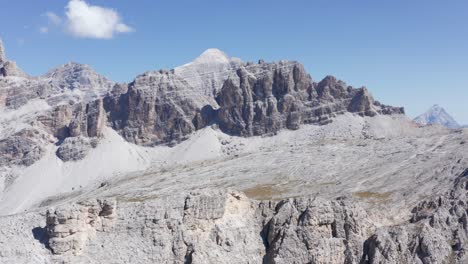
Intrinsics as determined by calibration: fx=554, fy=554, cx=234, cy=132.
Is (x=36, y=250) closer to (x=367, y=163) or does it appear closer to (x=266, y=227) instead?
(x=266, y=227)

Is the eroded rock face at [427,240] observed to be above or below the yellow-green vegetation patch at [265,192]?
below

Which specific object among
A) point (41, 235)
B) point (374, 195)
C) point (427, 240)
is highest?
point (374, 195)

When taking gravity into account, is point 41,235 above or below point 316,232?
above

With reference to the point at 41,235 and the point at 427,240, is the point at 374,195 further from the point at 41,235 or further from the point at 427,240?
the point at 41,235

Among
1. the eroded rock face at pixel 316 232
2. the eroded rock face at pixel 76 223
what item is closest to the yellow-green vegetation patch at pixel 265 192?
the eroded rock face at pixel 316 232

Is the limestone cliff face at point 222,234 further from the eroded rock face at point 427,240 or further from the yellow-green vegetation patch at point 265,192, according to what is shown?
the yellow-green vegetation patch at point 265,192

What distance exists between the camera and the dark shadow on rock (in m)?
79.2

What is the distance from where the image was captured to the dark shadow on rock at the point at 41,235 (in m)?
79.2

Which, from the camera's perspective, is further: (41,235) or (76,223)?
(41,235)

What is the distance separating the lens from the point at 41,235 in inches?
3164

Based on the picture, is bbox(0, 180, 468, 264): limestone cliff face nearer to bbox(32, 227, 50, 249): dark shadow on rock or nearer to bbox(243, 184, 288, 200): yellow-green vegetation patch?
bbox(32, 227, 50, 249): dark shadow on rock

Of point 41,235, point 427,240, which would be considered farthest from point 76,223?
point 427,240

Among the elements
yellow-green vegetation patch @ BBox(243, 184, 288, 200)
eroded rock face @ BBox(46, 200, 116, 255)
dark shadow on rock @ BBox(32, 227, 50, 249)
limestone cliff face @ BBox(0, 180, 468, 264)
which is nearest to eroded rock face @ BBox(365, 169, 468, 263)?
limestone cliff face @ BBox(0, 180, 468, 264)

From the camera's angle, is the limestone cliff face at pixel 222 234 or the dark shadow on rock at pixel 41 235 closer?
the dark shadow on rock at pixel 41 235
